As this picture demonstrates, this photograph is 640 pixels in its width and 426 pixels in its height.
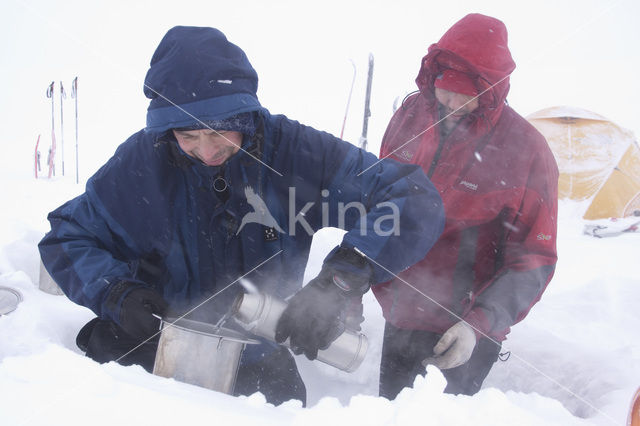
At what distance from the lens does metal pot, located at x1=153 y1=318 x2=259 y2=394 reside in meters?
1.28

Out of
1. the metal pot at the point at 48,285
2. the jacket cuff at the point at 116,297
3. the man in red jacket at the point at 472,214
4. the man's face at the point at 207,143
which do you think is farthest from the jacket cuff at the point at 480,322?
the metal pot at the point at 48,285

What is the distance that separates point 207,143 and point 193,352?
73 centimetres

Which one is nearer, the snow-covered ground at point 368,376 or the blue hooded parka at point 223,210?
the snow-covered ground at point 368,376

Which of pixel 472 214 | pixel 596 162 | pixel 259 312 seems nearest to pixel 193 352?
pixel 259 312

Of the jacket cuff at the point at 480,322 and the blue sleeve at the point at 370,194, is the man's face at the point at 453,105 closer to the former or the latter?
the blue sleeve at the point at 370,194

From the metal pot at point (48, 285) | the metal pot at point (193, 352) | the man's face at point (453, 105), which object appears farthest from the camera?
the metal pot at point (48, 285)

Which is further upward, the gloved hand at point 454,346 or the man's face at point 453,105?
the man's face at point 453,105

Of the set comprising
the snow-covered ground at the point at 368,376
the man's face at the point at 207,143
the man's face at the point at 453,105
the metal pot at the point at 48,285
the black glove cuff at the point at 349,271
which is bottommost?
the metal pot at the point at 48,285

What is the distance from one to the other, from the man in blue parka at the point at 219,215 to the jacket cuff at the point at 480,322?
34cm

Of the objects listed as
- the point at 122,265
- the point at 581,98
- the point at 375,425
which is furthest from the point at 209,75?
the point at 581,98

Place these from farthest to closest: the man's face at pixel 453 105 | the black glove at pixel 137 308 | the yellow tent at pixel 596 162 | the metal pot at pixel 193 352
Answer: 1. the yellow tent at pixel 596 162
2. the man's face at pixel 453 105
3. the black glove at pixel 137 308
4. the metal pot at pixel 193 352

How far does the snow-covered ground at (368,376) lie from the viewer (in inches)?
38.1

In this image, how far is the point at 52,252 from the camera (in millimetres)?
1557

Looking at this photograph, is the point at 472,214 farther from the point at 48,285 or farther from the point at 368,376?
the point at 48,285
